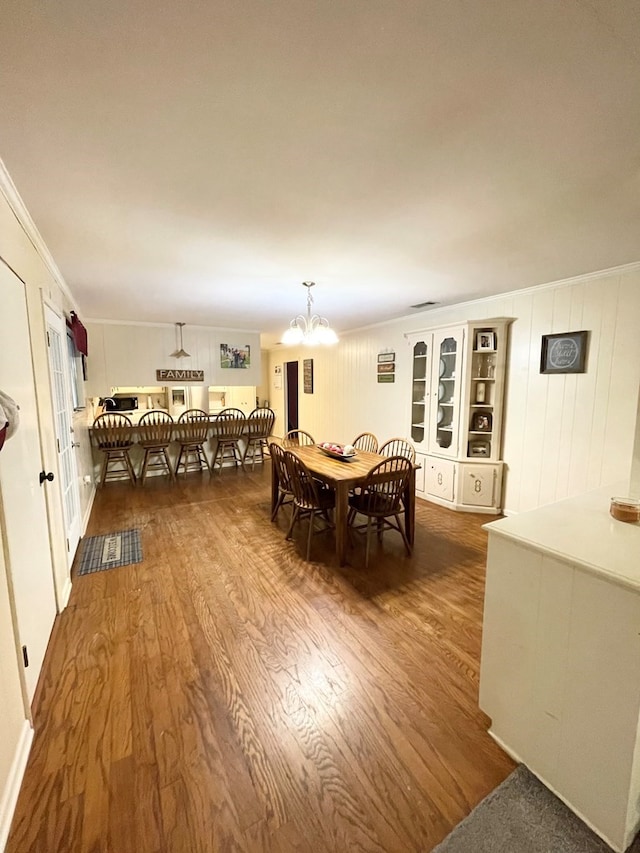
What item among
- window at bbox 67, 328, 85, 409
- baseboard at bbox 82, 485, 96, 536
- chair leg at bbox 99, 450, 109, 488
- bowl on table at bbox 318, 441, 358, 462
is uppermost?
window at bbox 67, 328, 85, 409

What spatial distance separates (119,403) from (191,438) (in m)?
1.71

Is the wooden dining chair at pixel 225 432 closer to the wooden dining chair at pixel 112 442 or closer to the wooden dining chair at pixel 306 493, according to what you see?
the wooden dining chair at pixel 112 442

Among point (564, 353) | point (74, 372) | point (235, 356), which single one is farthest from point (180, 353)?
point (564, 353)

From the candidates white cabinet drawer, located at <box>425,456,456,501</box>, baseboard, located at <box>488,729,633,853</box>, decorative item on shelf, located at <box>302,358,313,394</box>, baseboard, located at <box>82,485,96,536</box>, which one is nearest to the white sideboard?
baseboard, located at <box>488,729,633,853</box>

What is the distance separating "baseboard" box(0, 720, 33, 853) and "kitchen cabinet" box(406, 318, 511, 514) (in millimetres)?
3849

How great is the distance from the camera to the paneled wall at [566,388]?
9.53 feet

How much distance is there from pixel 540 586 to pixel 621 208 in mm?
1980

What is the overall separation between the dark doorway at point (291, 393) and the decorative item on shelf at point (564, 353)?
5558mm

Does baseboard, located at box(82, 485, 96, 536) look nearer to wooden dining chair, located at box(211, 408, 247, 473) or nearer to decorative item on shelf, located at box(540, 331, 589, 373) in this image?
wooden dining chair, located at box(211, 408, 247, 473)

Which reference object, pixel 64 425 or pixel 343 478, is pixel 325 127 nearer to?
pixel 343 478

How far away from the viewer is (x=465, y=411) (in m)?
4.00

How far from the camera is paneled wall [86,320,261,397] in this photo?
208 inches

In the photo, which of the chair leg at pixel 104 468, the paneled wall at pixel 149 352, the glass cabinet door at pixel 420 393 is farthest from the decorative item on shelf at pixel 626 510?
the paneled wall at pixel 149 352

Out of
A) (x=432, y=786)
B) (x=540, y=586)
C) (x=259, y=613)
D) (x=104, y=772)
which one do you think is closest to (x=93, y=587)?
(x=259, y=613)
